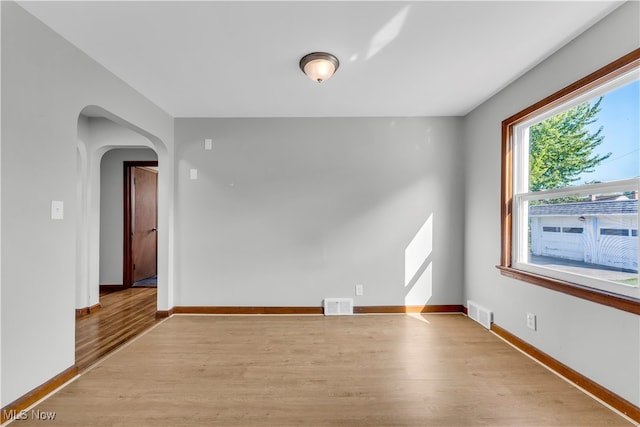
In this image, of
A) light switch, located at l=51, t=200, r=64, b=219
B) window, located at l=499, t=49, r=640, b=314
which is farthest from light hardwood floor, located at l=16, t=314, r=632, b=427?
light switch, located at l=51, t=200, r=64, b=219

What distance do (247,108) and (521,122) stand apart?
9.14ft

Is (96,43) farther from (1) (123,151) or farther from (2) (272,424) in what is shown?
(1) (123,151)

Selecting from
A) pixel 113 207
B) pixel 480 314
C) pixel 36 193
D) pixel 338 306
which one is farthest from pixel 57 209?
pixel 480 314

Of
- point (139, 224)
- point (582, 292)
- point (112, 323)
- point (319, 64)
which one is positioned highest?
point (319, 64)

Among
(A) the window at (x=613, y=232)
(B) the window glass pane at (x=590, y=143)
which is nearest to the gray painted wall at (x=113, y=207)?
(B) the window glass pane at (x=590, y=143)

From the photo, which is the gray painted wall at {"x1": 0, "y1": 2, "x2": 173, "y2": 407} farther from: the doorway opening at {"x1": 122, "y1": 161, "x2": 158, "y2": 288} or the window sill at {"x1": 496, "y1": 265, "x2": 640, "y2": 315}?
the window sill at {"x1": 496, "y1": 265, "x2": 640, "y2": 315}

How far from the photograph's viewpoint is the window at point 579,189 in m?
1.82

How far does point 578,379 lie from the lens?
2.07 metres

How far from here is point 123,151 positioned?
4867 mm

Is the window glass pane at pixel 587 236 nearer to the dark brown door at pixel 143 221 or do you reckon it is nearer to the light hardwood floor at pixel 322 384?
the light hardwood floor at pixel 322 384

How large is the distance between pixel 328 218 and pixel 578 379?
8.44 ft

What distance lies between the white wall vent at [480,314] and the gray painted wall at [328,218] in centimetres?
22

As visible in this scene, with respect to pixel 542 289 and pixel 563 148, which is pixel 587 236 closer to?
pixel 542 289

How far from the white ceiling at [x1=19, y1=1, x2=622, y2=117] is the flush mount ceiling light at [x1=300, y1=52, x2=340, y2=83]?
0.05 m
